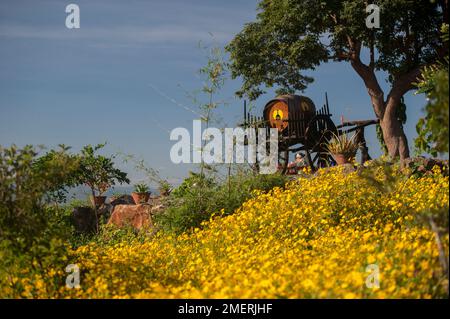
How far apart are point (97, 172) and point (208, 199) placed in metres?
5.68

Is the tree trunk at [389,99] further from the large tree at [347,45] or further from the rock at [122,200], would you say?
the rock at [122,200]

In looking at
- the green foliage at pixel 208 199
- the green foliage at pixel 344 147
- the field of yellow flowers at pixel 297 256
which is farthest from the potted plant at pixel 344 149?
the field of yellow flowers at pixel 297 256

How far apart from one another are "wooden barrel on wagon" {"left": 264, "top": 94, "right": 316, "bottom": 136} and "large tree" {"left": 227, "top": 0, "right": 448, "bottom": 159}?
234 centimetres

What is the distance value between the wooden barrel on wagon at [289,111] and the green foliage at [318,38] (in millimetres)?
2328

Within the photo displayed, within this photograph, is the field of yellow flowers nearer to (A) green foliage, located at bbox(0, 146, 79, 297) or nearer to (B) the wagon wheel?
(A) green foliage, located at bbox(0, 146, 79, 297)

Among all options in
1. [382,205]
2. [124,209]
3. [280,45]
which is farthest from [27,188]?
[280,45]

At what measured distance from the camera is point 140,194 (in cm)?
1446

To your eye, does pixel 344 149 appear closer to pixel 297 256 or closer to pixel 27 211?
pixel 297 256

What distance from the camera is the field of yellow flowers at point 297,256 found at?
175 inches

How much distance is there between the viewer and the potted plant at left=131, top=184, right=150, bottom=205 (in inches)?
571

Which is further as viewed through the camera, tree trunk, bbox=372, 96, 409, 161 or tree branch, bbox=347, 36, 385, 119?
tree branch, bbox=347, 36, 385, 119

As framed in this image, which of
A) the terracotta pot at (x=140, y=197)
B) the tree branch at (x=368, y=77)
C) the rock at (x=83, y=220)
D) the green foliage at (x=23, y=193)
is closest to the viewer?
the green foliage at (x=23, y=193)

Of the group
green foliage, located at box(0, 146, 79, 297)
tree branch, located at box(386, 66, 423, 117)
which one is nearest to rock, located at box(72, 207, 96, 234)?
green foliage, located at box(0, 146, 79, 297)
